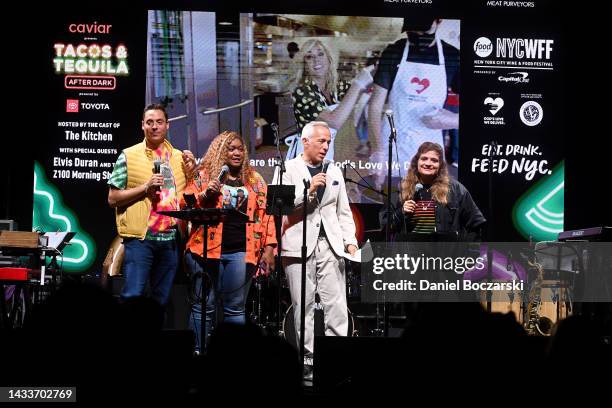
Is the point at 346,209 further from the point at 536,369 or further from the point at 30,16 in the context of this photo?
the point at 30,16

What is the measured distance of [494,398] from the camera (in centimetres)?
275

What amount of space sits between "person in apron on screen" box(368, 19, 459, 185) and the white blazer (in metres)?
3.60

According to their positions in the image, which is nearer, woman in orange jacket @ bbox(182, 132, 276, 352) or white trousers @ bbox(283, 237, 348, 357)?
woman in orange jacket @ bbox(182, 132, 276, 352)

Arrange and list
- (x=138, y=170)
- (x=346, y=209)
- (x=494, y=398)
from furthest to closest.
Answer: (x=346, y=209) < (x=138, y=170) < (x=494, y=398)

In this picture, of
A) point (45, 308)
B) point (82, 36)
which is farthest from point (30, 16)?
point (45, 308)

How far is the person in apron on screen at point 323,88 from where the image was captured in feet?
34.8

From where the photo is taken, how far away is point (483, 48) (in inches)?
426

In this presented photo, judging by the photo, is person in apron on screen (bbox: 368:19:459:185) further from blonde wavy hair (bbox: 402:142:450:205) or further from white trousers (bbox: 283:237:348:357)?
white trousers (bbox: 283:237:348:357)

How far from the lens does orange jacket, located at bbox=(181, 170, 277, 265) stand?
6.54m

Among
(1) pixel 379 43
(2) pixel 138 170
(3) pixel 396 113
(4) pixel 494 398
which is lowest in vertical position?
(4) pixel 494 398

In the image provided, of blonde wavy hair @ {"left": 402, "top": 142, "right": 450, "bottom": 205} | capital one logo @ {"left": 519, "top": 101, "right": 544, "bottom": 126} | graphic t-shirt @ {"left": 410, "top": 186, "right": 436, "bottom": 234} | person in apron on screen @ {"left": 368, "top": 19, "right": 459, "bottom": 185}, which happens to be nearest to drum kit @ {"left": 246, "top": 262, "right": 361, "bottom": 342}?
person in apron on screen @ {"left": 368, "top": 19, "right": 459, "bottom": 185}

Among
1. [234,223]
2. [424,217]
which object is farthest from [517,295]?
[234,223]

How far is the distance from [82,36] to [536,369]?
878 cm

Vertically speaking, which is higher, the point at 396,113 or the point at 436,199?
the point at 396,113
